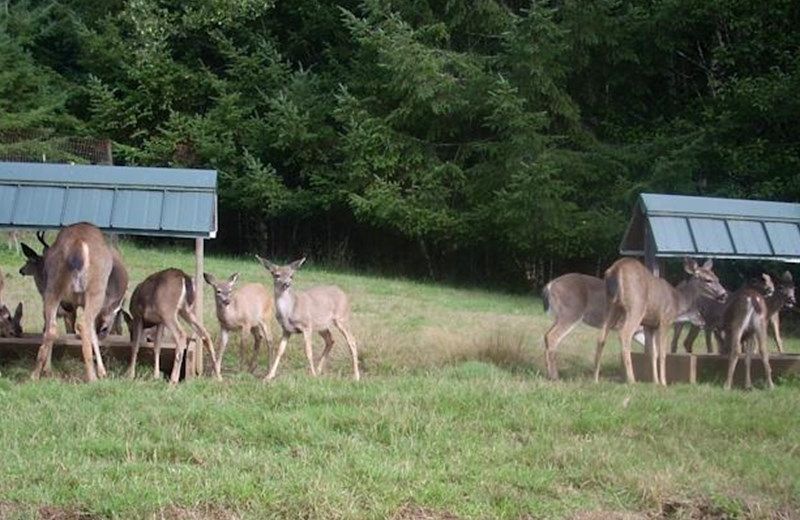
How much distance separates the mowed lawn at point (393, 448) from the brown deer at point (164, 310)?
471 mm

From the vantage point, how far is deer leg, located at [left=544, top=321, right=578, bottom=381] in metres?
13.7

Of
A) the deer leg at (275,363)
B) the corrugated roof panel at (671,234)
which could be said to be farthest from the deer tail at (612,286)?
the deer leg at (275,363)

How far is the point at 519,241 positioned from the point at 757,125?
18.0ft

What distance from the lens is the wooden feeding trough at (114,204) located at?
43.0 feet

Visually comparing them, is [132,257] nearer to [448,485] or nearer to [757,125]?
Result: [757,125]

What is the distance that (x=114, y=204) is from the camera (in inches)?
529

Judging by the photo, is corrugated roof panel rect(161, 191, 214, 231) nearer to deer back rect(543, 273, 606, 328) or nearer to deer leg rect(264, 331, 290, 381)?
deer leg rect(264, 331, 290, 381)

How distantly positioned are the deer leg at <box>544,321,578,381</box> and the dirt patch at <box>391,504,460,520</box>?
596cm

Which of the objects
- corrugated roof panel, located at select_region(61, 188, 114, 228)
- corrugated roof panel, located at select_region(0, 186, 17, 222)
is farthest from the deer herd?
corrugated roof panel, located at select_region(0, 186, 17, 222)

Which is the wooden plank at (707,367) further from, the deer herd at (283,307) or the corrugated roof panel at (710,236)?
the corrugated roof panel at (710,236)

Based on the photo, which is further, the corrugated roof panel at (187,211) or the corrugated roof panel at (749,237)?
the corrugated roof panel at (749,237)

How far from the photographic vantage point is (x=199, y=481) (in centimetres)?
789

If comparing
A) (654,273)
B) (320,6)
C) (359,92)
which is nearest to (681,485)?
(654,273)

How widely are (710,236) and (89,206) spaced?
7642 millimetres
